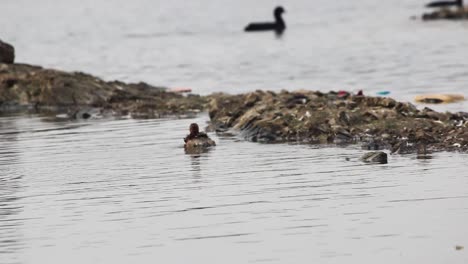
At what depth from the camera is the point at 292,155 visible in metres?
28.9

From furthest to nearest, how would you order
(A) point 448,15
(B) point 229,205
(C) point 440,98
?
(A) point 448,15, (C) point 440,98, (B) point 229,205

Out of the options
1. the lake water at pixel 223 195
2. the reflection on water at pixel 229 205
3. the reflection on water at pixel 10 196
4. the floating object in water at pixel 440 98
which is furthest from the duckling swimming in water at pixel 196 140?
the floating object in water at pixel 440 98

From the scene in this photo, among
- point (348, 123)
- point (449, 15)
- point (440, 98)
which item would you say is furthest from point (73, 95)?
point (449, 15)

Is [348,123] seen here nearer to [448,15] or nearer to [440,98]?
[440,98]

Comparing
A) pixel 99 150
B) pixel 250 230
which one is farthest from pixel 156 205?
pixel 99 150

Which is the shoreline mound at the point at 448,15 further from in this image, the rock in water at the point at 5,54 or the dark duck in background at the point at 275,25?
the rock in water at the point at 5,54

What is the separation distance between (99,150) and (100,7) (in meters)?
159

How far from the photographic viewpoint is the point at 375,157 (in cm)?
2697

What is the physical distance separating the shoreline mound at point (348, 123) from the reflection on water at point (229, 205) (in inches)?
37.5

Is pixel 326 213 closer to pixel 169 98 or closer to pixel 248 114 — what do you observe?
pixel 248 114

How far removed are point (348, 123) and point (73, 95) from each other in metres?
14.9

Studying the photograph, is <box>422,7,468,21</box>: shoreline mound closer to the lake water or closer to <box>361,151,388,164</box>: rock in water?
the lake water

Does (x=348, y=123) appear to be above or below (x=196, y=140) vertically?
above

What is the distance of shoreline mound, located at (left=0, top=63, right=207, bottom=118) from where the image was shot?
137ft
